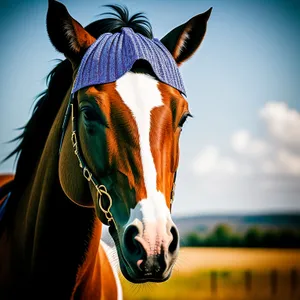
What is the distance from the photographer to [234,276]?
48.0ft

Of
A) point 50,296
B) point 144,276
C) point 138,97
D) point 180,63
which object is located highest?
point 180,63

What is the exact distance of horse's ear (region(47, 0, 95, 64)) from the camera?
7.66ft

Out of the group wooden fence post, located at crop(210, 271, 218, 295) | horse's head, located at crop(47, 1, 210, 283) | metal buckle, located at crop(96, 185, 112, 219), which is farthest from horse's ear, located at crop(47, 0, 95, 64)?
wooden fence post, located at crop(210, 271, 218, 295)

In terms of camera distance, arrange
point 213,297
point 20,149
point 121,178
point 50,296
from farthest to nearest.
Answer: point 213,297
point 20,149
point 50,296
point 121,178

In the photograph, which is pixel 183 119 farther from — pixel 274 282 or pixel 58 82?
pixel 274 282

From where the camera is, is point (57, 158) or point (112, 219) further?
point (57, 158)

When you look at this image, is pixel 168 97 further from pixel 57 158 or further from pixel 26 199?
pixel 26 199

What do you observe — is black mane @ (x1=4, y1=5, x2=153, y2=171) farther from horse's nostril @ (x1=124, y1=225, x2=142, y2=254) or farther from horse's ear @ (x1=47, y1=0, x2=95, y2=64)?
horse's nostril @ (x1=124, y1=225, x2=142, y2=254)

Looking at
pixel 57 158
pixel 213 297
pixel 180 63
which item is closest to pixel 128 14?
pixel 180 63

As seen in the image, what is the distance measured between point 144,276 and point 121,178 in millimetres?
442

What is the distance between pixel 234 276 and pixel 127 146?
533 inches

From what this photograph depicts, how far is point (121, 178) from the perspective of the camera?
6.61 feet

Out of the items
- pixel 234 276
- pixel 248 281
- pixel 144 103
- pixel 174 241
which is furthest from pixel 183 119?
pixel 234 276

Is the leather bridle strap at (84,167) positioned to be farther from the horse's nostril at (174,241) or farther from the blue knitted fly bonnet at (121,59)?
the horse's nostril at (174,241)
